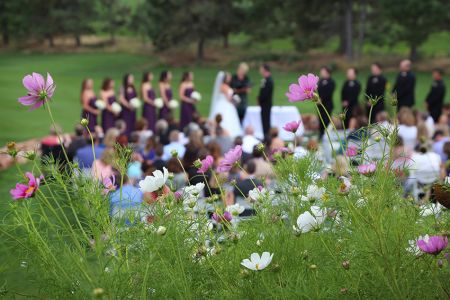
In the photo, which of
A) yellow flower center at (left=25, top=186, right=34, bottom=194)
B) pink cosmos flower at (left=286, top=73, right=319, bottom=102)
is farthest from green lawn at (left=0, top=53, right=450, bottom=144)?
yellow flower center at (left=25, top=186, right=34, bottom=194)

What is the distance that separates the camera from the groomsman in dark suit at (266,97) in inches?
566

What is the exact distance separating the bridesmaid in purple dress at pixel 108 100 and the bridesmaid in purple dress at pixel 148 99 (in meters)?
0.74

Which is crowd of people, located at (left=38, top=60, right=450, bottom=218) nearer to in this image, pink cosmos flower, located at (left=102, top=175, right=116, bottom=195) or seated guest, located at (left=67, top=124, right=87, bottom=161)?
seated guest, located at (left=67, top=124, right=87, bottom=161)

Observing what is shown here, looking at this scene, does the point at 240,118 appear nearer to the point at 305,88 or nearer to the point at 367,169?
the point at 305,88

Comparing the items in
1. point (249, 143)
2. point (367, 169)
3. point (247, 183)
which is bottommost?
point (249, 143)

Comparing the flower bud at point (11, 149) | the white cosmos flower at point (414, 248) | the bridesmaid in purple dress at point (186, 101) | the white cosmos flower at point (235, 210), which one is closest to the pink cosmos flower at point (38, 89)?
the flower bud at point (11, 149)

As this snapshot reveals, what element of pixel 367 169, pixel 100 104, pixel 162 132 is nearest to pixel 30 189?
pixel 367 169

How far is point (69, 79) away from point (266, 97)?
58.1ft

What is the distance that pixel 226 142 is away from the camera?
10578 millimetres

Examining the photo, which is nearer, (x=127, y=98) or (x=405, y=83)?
(x=405, y=83)

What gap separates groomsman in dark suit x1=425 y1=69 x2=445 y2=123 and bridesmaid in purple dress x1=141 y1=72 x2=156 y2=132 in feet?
18.3

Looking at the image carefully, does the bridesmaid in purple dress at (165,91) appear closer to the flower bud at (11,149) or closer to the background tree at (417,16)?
the flower bud at (11,149)

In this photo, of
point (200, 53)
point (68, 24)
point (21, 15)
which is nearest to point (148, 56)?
point (200, 53)

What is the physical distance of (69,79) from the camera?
3052 centimetres
